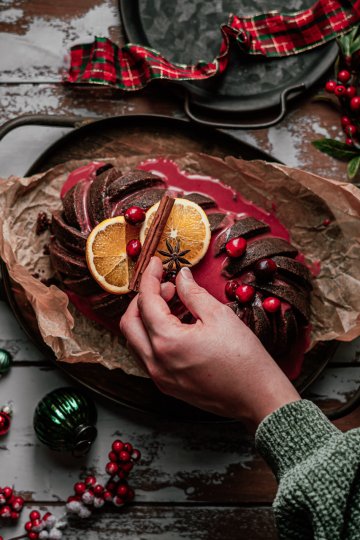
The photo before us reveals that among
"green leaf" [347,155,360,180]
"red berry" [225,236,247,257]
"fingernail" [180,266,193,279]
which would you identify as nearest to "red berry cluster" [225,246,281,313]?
"red berry" [225,236,247,257]

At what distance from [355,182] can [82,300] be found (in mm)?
1235

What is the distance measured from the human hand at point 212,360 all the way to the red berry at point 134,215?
390 millimetres

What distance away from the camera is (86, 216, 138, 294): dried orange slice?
2406mm

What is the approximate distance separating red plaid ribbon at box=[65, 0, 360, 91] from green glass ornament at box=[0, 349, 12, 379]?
1.17m

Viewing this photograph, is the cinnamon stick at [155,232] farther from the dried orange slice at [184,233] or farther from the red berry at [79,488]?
the red berry at [79,488]

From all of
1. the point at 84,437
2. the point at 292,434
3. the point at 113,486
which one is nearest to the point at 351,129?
the point at 292,434

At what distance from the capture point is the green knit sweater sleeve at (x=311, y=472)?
1.74m

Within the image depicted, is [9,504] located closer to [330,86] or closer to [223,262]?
[223,262]

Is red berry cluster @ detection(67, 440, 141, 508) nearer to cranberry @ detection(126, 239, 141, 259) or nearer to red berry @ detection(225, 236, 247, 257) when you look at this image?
cranberry @ detection(126, 239, 141, 259)

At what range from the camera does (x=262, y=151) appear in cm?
265

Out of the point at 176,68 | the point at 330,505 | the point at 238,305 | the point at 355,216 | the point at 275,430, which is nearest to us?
the point at 330,505

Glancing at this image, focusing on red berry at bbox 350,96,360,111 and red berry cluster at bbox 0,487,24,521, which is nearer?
red berry cluster at bbox 0,487,24,521

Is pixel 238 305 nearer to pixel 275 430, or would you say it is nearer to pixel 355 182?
pixel 275 430

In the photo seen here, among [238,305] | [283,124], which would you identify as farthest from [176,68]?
[238,305]
